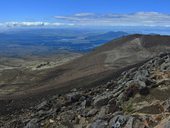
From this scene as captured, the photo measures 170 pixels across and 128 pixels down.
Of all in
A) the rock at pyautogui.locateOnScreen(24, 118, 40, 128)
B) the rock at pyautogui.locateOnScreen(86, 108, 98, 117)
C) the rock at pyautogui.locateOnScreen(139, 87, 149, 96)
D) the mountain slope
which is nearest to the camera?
the rock at pyautogui.locateOnScreen(86, 108, 98, 117)

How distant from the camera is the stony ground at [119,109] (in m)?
24.6

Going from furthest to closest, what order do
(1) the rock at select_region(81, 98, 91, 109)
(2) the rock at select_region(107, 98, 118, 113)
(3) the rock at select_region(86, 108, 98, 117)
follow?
(1) the rock at select_region(81, 98, 91, 109) → (3) the rock at select_region(86, 108, 98, 117) → (2) the rock at select_region(107, 98, 118, 113)

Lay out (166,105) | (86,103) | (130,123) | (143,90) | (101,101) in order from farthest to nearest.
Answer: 1. (86,103)
2. (101,101)
3. (143,90)
4. (166,105)
5. (130,123)

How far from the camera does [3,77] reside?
94.4 m

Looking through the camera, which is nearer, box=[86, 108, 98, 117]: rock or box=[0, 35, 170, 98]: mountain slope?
box=[86, 108, 98, 117]: rock

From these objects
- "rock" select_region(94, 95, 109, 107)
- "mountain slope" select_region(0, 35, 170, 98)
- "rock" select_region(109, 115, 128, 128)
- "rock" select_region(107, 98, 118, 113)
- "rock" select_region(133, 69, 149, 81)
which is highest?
"rock" select_region(133, 69, 149, 81)

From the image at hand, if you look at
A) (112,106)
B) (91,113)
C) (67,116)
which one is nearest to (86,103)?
(67,116)

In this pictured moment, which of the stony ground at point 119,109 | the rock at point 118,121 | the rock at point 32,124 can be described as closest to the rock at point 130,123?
the stony ground at point 119,109

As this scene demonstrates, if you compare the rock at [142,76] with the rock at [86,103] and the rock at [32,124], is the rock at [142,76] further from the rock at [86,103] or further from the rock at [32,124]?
the rock at [32,124]

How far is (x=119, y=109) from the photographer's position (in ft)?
94.0

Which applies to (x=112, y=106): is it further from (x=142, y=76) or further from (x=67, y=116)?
(x=142, y=76)

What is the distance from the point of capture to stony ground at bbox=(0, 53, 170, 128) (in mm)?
24577

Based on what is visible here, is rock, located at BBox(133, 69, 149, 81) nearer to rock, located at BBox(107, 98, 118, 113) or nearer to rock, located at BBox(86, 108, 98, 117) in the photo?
rock, located at BBox(107, 98, 118, 113)

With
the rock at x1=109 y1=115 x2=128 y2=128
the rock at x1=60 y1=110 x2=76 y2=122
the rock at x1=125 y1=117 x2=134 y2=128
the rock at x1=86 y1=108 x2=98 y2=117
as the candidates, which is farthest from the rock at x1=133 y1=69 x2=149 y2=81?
the rock at x1=125 y1=117 x2=134 y2=128
